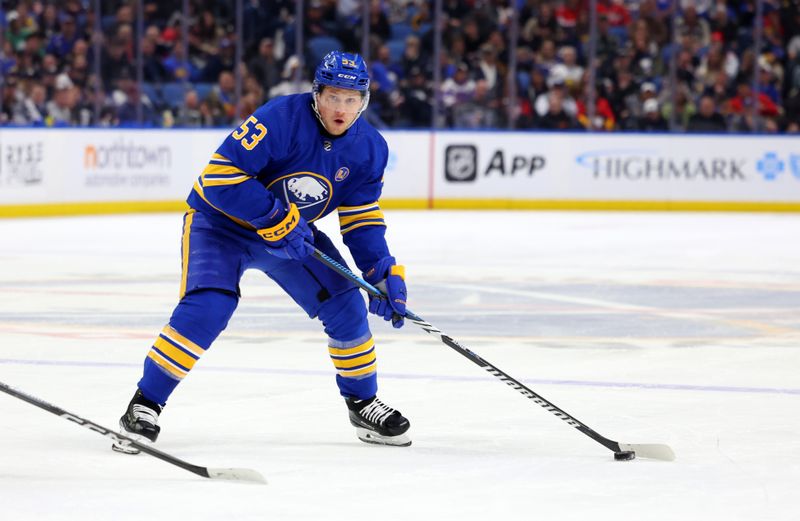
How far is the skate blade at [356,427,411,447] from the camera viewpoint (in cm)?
396

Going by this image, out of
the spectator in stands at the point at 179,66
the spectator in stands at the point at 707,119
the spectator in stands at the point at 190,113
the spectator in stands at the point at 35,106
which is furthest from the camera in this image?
the spectator in stands at the point at 707,119

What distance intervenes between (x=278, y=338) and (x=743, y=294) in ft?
9.91

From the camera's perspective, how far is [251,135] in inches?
150

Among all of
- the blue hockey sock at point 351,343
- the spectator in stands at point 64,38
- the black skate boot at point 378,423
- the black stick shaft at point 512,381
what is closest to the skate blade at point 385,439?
the black skate boot at point 378,423

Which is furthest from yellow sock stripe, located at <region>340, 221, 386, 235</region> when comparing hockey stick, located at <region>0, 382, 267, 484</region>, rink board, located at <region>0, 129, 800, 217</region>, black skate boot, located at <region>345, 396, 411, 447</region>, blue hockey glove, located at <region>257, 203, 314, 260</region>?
rink board, located at <region>0, 129, 800, 217</region>

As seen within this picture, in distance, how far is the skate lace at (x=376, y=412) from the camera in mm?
3966

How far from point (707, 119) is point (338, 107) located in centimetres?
1192

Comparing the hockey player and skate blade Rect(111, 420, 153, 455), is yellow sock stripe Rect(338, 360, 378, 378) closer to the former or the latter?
the hockey player

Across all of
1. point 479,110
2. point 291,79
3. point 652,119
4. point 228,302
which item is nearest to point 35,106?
point 291,79

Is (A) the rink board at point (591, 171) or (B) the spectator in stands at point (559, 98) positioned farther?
(B) the spectator in stands at point (559, 98)

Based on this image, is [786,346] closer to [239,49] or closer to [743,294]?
[743,294]

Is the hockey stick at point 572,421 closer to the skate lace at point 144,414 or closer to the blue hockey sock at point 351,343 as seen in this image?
the blue hockey sock at point 351,343

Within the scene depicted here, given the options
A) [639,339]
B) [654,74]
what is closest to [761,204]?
[654,74]

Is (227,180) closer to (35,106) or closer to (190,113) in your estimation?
(35,106)
